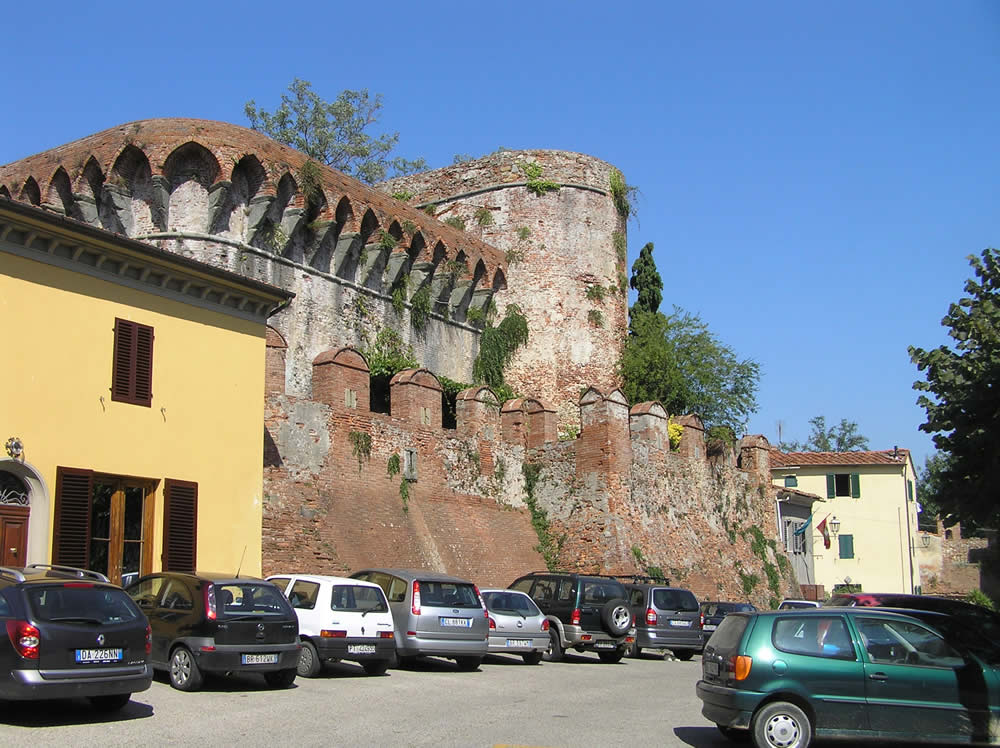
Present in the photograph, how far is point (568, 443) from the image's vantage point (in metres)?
31.2

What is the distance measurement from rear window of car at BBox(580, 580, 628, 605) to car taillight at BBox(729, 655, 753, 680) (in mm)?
10159

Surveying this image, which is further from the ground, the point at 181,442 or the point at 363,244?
the point at 363,244

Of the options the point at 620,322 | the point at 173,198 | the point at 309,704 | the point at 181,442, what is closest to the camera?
the point at 309,704

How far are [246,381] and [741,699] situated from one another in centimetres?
1238

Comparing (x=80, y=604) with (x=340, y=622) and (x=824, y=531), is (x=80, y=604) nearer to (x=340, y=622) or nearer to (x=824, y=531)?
(x=340, y=622)

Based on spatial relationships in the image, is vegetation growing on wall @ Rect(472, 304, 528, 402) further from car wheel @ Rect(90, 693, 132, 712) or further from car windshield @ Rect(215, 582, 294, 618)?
car wheel @ Rect(90, 693, 132, 712)

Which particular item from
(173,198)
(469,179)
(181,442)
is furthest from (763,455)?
(181,442)

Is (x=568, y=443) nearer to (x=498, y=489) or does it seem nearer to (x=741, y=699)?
(x=498, y=489)

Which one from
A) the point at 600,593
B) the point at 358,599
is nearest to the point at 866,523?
the point at 600,593

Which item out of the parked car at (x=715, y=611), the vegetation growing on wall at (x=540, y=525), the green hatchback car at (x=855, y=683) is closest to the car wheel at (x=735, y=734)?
the green hatchback car at (x=855, y=683)

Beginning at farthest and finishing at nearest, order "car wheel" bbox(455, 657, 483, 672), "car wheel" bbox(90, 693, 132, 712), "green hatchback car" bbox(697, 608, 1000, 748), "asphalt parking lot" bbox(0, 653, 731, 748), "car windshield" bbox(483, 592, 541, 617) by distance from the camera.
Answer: "car windshield" bbox(483, 592, 541, 617), "car wheel" bbox(455, 657, 483, 672), "car wheel" bbox(90, 693, 132, 712), "asphalt parking lot" bbox(0, 653, 731, 748), "green hatchback car" bbox(697, 608, 1000, 748)

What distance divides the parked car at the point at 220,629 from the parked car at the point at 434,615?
283 centimetres

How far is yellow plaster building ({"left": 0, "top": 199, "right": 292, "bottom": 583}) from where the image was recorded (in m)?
16.2

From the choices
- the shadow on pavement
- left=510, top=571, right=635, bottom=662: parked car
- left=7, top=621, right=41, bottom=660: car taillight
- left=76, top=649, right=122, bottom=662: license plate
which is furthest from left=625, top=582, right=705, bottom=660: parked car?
left=7, top=621, right=41, bottom=660: car taillight
